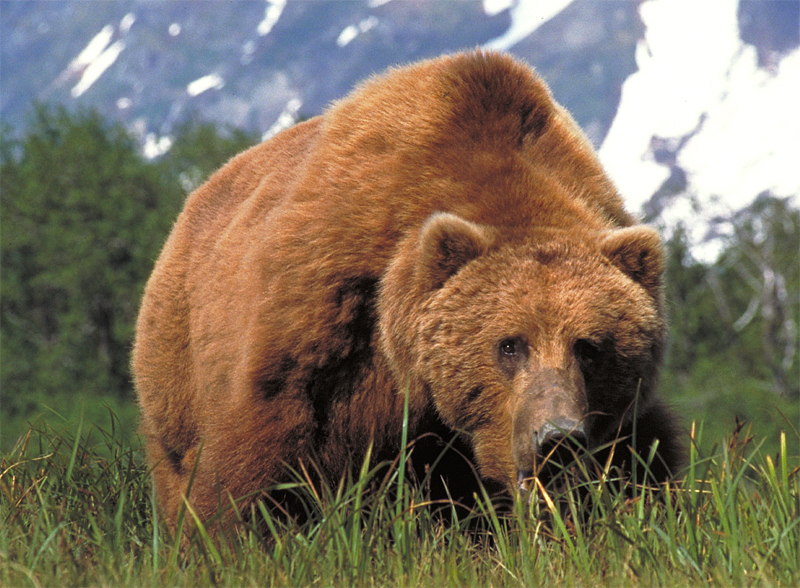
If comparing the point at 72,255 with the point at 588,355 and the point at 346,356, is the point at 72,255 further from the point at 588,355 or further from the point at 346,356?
the point at 588,355

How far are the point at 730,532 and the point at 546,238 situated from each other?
1.37m

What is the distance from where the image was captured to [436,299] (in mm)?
3832

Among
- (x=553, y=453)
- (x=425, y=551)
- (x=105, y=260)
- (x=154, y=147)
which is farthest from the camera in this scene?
(x=154, y=147)

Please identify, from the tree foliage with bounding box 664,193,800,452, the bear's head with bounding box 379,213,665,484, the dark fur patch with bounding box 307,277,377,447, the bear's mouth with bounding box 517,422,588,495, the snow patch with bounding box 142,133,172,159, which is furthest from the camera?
the snow patch with bounding box 142,133,172,159

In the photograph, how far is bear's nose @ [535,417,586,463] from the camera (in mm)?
3283

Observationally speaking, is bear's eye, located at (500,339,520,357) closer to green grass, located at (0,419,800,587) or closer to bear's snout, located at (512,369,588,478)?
bear's snout, located at (512,369,588,478)

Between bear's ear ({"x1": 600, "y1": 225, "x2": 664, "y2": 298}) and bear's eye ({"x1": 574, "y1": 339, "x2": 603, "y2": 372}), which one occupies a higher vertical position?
bear's ear ({"x1": 600, "y1": 225, "x2": 664, "y2": 298})

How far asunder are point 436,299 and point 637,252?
0.89 metres

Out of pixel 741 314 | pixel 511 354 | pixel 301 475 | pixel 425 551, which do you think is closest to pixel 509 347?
pixel 511 354

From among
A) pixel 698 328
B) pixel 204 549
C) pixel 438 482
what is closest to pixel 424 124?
pixel 438 482

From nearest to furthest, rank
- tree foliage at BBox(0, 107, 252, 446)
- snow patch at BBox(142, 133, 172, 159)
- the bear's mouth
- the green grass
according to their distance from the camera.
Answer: the green grass
the bear's mouth
tree foliage at BBox(0, 107, 252, 446)
snow patch at BBox(142, 133, 172, 159)

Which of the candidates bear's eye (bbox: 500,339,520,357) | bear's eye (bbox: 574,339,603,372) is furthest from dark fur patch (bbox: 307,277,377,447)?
bear's eye (bbox: 574,339,603,372)

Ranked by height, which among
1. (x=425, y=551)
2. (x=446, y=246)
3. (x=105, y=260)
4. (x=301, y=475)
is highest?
(x=446, y=246)

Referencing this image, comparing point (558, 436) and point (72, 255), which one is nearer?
point (558, 436)
